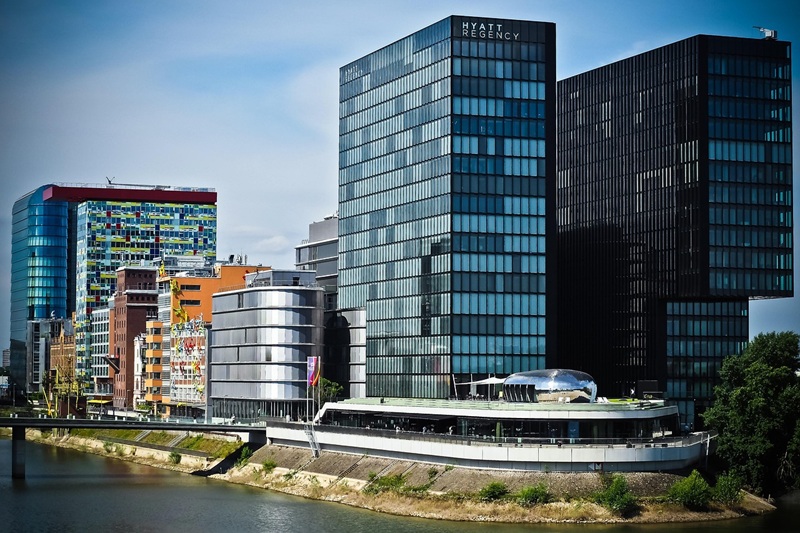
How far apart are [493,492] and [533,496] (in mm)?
4293

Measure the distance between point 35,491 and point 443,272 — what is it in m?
60.4

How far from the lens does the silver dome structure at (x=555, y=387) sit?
155 meters

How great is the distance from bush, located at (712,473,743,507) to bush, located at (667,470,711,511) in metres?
2.08

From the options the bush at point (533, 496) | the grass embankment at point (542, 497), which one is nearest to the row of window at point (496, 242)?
the grass embankment at point (542, 497)

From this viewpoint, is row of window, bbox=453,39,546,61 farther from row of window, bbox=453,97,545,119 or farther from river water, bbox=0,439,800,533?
river water, bbox=0,439,800,533

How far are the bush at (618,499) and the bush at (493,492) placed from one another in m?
9.04

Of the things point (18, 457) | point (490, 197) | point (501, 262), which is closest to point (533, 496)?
point (501, 262)

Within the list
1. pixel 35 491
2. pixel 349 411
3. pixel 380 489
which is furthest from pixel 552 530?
pixel 35 491

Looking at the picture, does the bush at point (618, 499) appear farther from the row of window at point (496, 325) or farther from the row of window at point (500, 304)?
the row of window at point (500, 304)

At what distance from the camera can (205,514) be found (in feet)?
479

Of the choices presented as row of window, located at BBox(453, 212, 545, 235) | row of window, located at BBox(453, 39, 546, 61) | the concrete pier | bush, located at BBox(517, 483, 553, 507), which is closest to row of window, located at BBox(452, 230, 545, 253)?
row of window, located at BBox(453, 212, 545, 235)

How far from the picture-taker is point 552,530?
430 ft

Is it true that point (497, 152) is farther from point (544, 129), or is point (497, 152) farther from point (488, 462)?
point (488, 462)

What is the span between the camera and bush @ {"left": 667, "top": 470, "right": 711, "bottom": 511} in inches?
5438
